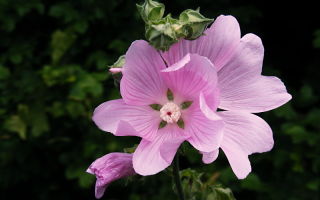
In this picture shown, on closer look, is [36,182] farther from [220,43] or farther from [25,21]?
[220,43]

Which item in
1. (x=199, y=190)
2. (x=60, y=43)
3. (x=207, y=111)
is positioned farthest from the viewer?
(x=60, y=43)

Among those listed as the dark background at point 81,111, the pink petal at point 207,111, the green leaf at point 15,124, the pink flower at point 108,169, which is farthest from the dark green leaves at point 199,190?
the green leaf at point 15,124

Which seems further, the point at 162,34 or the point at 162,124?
the point at 162,124

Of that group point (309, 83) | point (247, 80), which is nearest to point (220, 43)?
point (247, 80)

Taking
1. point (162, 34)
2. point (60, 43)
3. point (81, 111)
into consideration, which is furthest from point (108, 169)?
point (60, 43)

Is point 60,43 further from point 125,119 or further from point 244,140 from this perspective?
point 244,140

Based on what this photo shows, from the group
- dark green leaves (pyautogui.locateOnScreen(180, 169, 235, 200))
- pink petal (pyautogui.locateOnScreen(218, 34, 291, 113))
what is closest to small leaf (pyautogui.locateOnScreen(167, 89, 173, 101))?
pink petal (pyautogui.locateOnScreen(218, 34, 291, 113))

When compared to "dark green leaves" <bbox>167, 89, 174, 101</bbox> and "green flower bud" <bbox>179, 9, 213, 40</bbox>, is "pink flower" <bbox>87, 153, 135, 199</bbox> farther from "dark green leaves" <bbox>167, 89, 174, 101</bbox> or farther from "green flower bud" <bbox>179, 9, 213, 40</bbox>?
"green flower bud" <bbox>179, 9, 213, 40</bbox>
